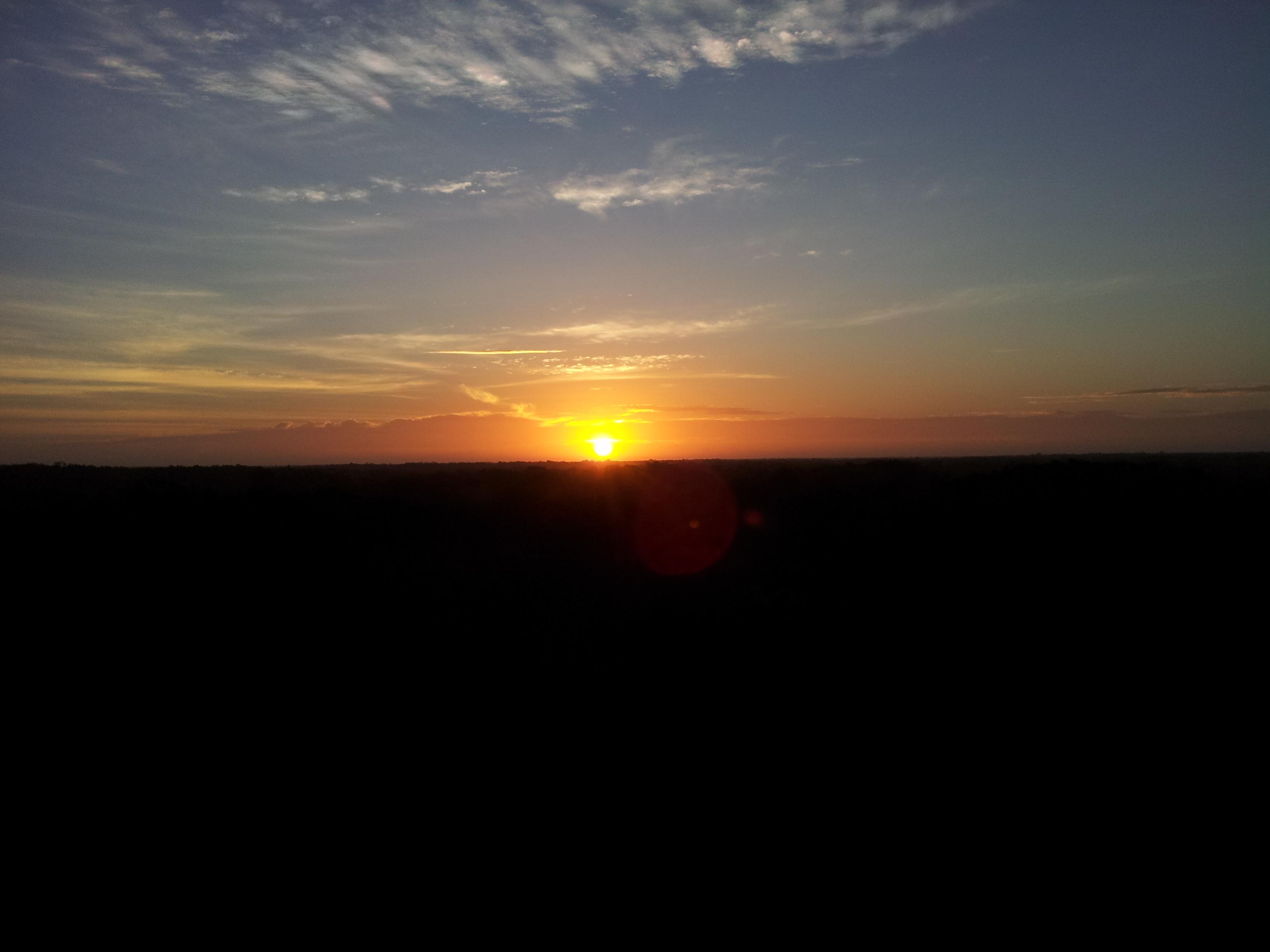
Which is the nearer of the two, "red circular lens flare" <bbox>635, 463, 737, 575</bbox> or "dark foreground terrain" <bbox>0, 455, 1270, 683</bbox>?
"dark foreground terrain" <bbox>0, 455, 1270, 683</bbox>

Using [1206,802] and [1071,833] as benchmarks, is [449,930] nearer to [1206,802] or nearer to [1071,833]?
[1071,833]

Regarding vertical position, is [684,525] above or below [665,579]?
above

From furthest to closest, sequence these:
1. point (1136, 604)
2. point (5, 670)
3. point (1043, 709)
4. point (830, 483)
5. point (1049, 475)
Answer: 1. point (830, 483)
2. point (1049, 475)
3. point (1136, 604)
4. point (5, 670)
5. point (1043, 709)

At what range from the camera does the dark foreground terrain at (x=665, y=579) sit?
1205 cm

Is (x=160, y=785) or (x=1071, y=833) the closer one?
(x=1071, y=833)

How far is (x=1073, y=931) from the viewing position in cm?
537

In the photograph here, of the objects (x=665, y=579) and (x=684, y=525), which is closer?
(x=665, y=579)

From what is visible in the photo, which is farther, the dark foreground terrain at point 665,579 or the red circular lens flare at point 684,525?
the red circular lens flare at point 684,525

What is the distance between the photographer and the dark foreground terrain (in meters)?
12.0

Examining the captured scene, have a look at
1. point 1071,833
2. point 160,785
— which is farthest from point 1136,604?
point 160,785

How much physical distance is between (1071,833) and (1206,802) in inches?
62.2

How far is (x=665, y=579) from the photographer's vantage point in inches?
751

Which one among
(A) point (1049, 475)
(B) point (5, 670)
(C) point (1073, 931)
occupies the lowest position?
(C) point (1073, 931)

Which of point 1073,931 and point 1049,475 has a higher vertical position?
point 1049,475
